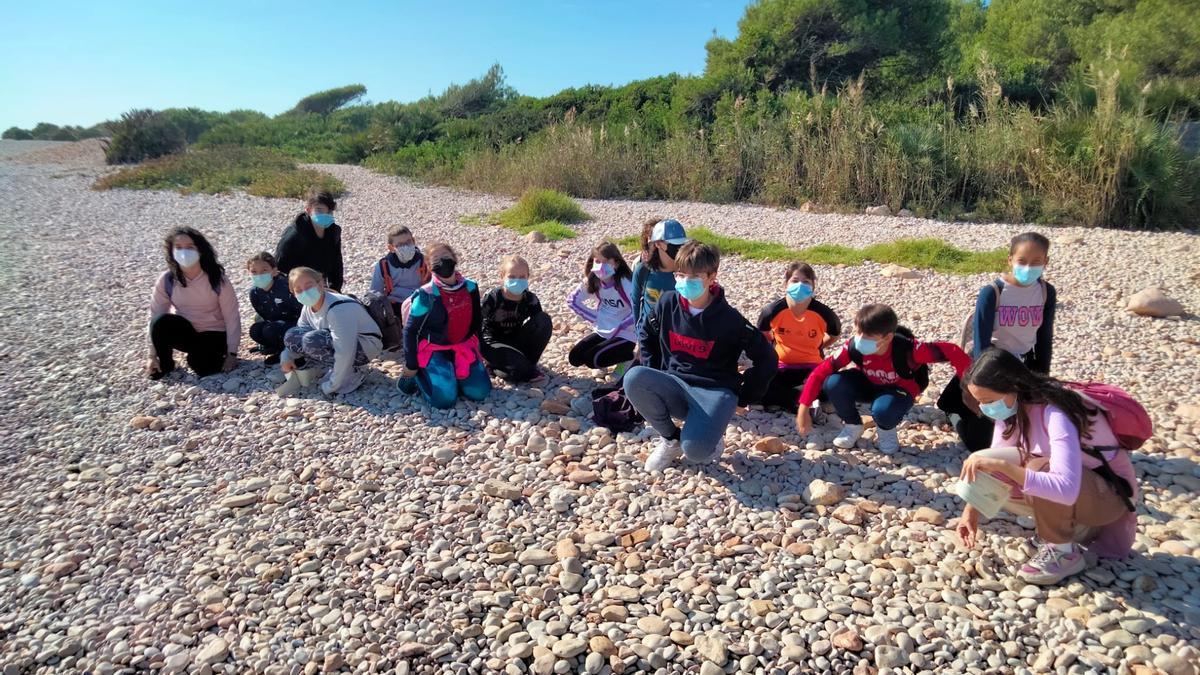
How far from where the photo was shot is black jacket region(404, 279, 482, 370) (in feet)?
15.9

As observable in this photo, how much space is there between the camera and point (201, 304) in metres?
5.49

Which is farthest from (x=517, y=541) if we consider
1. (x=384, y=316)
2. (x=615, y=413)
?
(x=384, y=316)

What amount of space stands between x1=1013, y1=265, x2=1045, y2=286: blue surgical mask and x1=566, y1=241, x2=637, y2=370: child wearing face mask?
91.5 inches

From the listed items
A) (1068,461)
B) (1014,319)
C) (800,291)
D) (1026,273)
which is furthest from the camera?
(800,291)

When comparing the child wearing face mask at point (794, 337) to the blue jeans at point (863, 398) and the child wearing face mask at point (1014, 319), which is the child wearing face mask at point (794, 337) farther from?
the child wearing face mask at point (1014, 319)

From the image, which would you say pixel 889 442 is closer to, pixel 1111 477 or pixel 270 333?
pixel 1111 477

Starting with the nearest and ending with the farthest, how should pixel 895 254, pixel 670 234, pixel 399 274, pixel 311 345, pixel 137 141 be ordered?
pixel 670 234, pixel 311 345, pixel 399 274, pixel 895 254, pixel 137 141

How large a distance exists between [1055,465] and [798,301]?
1.92 metres

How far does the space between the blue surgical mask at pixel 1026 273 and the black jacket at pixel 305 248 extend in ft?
15.8

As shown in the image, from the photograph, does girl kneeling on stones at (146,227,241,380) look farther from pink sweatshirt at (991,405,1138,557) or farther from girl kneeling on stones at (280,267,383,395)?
pink sweatshirt at (991,405,1138,557)

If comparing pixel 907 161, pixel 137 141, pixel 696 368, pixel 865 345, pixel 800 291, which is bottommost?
pixel 696 368

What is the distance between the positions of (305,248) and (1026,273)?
507 centimetres

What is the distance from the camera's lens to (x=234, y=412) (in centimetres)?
495

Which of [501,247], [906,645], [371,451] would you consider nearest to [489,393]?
[371,451]
